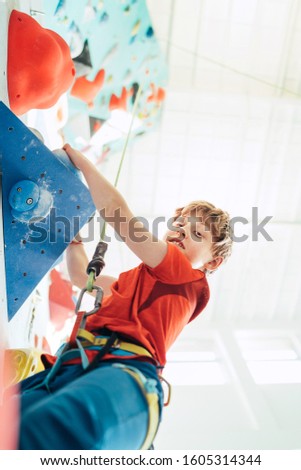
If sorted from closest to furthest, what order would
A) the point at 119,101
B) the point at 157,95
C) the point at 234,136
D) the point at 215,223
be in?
the point at 215,223, the point at 119,101, the point at 157,95, the point at 234,136

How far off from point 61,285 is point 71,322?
0.26 m

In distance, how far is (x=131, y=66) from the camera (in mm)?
2523

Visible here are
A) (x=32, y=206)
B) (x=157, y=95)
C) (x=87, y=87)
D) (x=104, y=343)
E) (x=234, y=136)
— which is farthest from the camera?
(x=234, y=136)

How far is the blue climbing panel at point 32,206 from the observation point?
119cm

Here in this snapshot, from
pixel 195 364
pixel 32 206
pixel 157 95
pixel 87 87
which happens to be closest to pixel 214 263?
pixel 32 206

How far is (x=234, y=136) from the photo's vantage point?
315cm

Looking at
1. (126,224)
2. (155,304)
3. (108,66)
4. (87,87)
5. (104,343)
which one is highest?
(108,66)

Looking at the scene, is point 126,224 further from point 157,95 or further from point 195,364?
point 195,364

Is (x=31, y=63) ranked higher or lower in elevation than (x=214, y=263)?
higher

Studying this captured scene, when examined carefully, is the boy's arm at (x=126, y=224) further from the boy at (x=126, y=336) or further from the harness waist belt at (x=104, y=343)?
the harness waist belt at (x=104, y=343)

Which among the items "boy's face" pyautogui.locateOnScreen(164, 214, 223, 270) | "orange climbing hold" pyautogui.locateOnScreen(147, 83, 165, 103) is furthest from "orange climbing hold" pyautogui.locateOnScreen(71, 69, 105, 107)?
"boy's face" pyautogui.locateOnScreen(164, 214, 223, 270)

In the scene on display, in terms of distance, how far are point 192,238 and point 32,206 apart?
554 millimetres

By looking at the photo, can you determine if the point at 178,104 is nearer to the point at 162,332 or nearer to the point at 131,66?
the point at 131,66

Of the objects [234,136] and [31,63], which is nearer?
[31,63]
